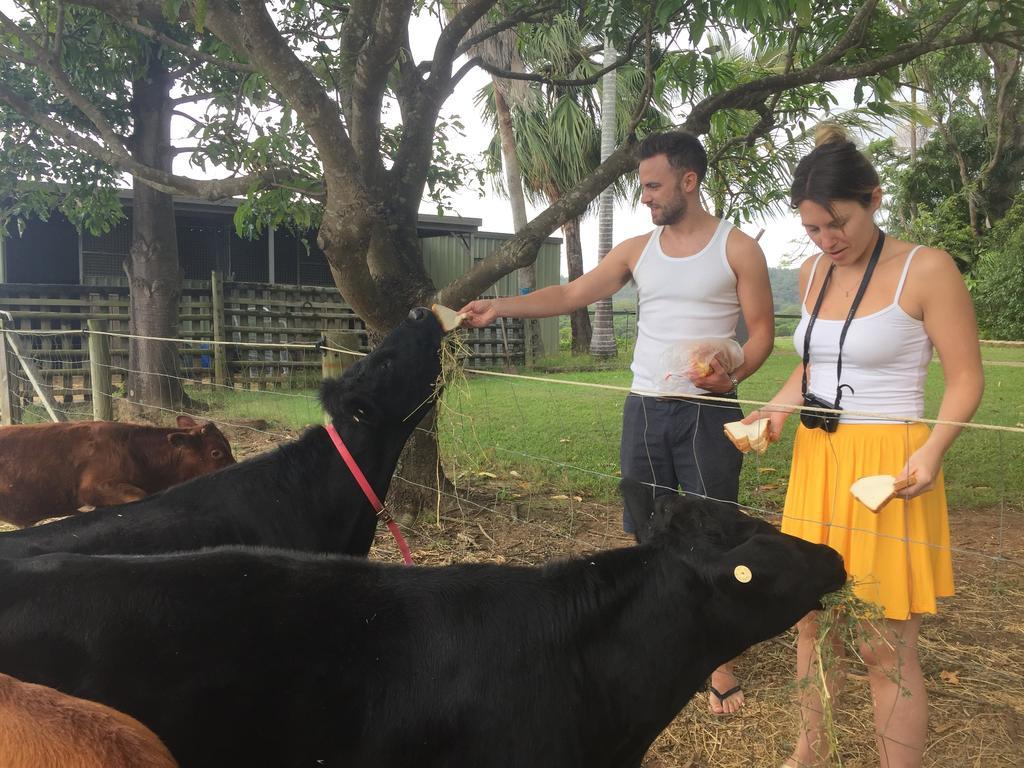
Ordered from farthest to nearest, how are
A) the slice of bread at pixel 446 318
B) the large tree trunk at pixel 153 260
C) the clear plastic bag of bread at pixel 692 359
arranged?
the large tree trunk at pixel 153 260 < the slice of bread at pixel 446 318 < the clear plastic bag of bread at pixel 692 359

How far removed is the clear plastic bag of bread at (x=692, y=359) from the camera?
120 inches

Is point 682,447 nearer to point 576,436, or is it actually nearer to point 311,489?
point 311,489

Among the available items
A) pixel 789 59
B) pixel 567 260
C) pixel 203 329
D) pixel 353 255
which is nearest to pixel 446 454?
pixel 353 255

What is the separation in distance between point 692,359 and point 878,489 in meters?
1.06

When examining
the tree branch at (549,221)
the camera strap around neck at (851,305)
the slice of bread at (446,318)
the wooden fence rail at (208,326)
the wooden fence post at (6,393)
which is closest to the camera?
the camera strap around neck at (851,305)

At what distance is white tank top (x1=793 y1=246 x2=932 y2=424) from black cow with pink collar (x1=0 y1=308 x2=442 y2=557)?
1.75 meters

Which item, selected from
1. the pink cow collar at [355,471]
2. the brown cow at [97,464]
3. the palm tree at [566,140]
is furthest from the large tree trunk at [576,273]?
the pink cow collar at [355,471]

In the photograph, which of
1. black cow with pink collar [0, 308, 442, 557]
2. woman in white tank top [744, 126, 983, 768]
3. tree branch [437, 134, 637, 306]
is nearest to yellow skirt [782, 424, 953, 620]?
woman in white tank top [744, 126, 983, 768]

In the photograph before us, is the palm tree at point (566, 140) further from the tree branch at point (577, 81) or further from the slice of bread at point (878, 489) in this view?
the slice of bread at point (878, 489)

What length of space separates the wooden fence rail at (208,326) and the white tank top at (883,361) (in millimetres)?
10257

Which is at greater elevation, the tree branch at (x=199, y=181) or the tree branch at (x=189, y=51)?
the tree branch at (x=189, y=51)

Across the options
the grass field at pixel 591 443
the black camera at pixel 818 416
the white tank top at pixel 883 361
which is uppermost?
the white tank top at pixel 883 361

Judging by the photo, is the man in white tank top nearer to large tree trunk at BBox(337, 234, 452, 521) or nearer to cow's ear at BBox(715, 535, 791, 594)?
cow's ear at BBox(715, 535, 791, 594)

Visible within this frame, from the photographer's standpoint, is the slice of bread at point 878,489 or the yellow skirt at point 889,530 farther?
the yellow skirt at point 889,530
